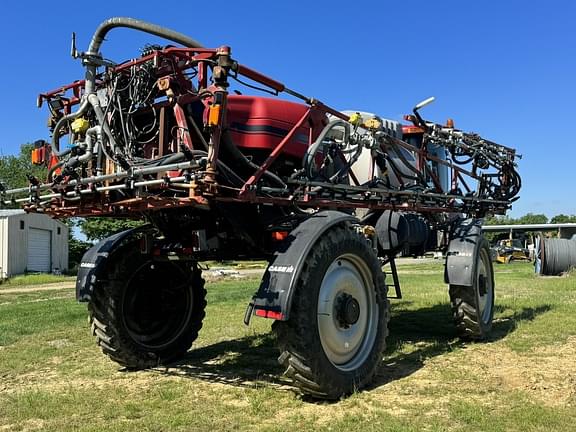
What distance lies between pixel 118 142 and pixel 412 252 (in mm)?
4883

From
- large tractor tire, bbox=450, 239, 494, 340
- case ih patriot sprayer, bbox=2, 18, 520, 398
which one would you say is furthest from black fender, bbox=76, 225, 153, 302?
large tractor tire, bbox=450, 239, 494, 340

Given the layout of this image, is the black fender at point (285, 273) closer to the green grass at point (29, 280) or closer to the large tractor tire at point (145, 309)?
the large tractor tire at point (145, 309)

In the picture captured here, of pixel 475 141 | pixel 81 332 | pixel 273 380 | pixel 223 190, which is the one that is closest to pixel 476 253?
pixel 475 141

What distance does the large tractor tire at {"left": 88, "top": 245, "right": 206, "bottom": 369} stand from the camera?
642 cm

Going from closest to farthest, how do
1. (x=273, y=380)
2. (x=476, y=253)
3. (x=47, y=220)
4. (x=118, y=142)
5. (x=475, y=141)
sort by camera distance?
(x=118, y=142) → (x=273, y=380) → (x=476, y=253) → (x=475, y=141) → (x=47, y=220)

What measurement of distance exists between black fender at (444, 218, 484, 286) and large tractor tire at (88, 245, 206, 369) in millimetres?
3236

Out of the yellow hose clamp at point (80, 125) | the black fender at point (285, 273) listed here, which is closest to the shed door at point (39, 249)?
the yellow hose clamp at point (80, 125)

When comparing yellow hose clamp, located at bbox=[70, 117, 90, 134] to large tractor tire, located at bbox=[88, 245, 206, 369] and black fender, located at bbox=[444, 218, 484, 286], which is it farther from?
black fender, located at bbox=[444, 218, 484, 286]

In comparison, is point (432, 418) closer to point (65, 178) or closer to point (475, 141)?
point (65, 178)

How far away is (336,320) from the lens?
5.40 m

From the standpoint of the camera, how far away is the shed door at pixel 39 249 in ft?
96.9

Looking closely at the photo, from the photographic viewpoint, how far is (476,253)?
25.4 feet

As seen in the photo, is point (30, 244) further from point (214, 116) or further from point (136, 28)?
point (214, 116)

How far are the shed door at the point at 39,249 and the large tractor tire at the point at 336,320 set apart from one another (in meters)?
27.1
